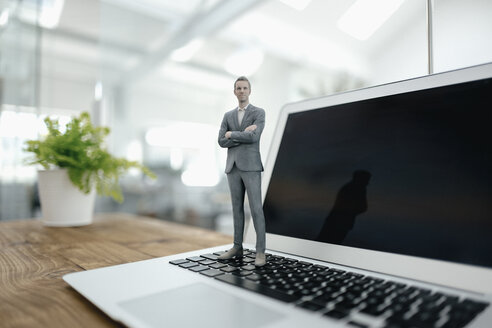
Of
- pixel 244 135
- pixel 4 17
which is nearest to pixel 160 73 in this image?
pixel 4 17

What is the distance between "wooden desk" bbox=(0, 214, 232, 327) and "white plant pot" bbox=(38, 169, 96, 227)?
0.16 feet

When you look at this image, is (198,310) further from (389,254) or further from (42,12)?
(42,12)

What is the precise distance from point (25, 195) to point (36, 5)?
1275 millimetres

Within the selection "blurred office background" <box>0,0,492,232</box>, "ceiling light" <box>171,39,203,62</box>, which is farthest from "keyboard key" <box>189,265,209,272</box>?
"ceiling light" <box>171,39,203,62</box>

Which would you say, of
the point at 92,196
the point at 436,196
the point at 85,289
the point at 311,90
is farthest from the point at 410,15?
the point at 311,90

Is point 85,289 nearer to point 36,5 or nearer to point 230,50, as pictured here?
point 36,5

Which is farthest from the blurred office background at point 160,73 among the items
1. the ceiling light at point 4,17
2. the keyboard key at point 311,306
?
the keyboard key at point 311,306

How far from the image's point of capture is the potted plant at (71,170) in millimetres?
1017

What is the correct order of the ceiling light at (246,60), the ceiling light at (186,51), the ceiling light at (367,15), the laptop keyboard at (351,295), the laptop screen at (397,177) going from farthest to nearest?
1. the ceiling light at (186,51)
2. the ceiling light at (246,60)
3. the ceiling light at (367,15)
4. the laptop screen at (397,177)
5. the laptop keyboard at (351,295)

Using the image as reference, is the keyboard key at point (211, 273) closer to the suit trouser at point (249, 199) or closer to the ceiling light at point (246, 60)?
the suit trouser at point (249, 199)

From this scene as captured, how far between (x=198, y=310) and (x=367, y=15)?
93cm

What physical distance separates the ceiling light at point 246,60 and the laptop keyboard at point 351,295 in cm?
220

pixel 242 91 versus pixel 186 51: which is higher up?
pixel 186 51

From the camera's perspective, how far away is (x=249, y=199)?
1.65ft
